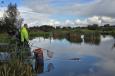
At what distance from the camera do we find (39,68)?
701 inches

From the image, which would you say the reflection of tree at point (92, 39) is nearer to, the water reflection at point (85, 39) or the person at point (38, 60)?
the water reflection at point (85, 39)

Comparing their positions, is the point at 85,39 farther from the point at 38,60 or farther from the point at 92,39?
the point at 38,60

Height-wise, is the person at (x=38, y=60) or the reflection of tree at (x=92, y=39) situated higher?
the person at (x=38, y=60)

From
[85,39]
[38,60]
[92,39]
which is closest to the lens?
[38,60]

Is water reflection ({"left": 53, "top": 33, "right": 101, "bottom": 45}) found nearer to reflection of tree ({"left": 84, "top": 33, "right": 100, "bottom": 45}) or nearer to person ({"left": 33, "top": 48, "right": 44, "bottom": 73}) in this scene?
reflection of tree ({"left": 84, "top": 33, "right": 100, "bottom": 45})

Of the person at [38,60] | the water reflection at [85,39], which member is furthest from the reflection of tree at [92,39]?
the person at [38,60]

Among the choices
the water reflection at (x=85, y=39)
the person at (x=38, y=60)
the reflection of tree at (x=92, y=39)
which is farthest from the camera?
the water reflection at (x=85, y=39)

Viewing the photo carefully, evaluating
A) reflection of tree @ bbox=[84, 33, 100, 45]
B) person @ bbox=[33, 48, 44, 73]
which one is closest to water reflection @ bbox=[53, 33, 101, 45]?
reflection of tree @ bbox=[84, 33, 100, 45]

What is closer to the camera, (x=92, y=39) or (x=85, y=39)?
(x=92, y=39)

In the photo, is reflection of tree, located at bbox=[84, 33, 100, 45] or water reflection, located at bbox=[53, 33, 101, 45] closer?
reflection of tree, located at bbox=[84, 33, 100, 45]

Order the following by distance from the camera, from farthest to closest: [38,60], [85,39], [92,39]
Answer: [85,39]
[92,39]
[38,60]

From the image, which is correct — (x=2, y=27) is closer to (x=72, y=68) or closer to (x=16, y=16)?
(x=16, y=16)

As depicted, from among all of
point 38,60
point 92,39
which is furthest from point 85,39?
point 38,60

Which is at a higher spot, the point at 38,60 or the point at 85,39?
the point at 38,60
